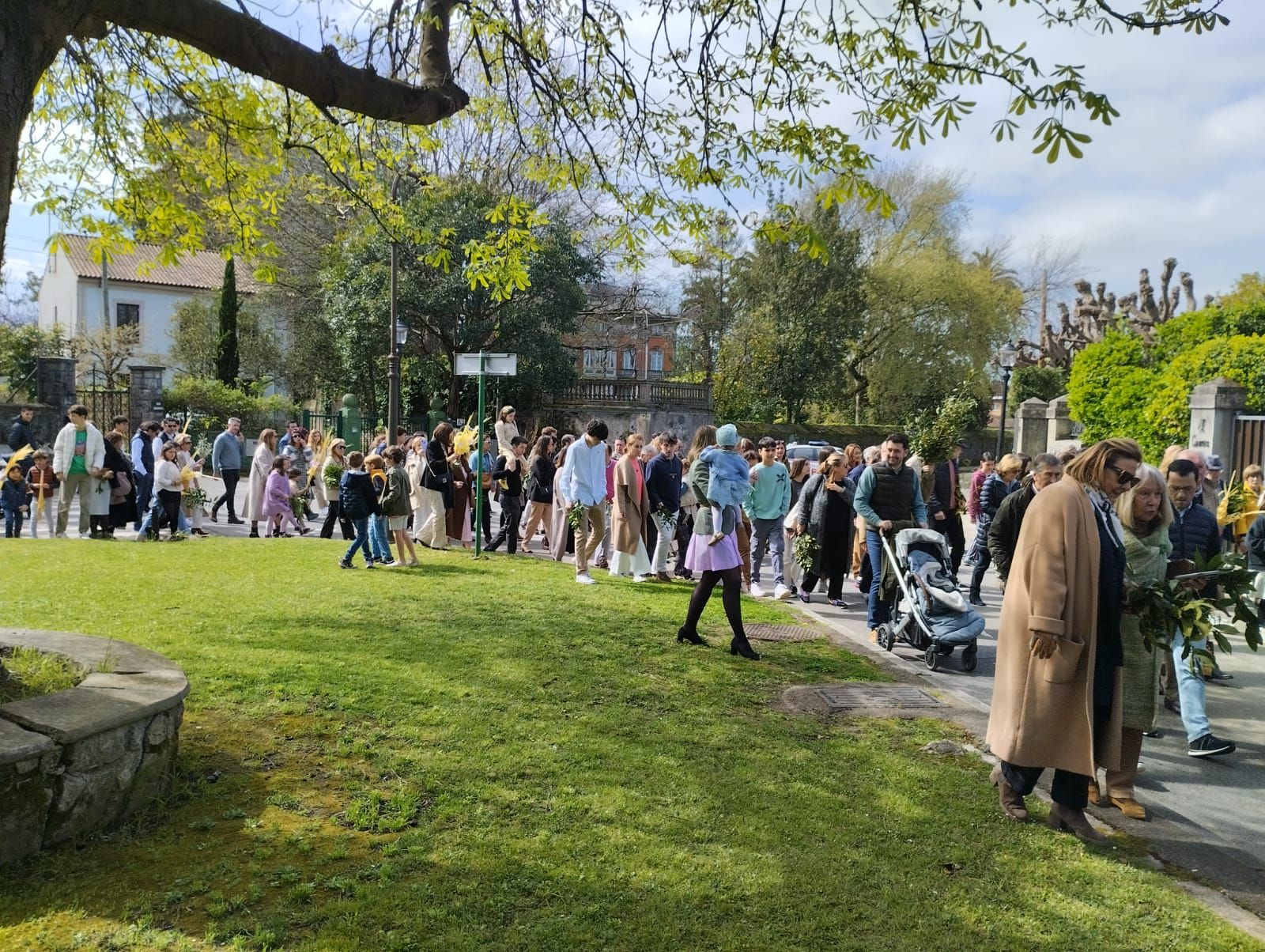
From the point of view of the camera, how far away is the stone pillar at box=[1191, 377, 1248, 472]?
15.5 meters

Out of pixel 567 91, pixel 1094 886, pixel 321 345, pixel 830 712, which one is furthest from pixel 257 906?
pixel 321 345

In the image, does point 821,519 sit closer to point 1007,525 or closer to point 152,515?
point 1007,525

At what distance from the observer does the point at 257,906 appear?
11.5 ft

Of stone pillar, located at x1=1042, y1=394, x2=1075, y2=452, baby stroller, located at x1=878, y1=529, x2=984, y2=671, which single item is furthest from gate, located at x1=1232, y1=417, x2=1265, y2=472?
baby stroller, located at x1=878, y1=529, x2=984, y2=671

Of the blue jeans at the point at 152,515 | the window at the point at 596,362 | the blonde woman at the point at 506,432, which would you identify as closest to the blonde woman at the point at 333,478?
the blue jeans at the point at 152,515

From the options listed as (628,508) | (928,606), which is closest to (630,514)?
(628,508)

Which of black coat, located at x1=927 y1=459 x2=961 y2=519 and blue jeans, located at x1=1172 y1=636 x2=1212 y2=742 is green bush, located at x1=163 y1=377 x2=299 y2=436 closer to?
black coat, located at x1=927 y1=459 x2=961 y2=519

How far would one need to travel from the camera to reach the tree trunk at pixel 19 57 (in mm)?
4129

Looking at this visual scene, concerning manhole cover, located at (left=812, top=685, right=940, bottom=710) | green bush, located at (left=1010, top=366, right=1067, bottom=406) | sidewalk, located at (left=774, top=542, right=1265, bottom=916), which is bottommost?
sidewalk, located at (left=774, top=542, right=1265, bottom=916)

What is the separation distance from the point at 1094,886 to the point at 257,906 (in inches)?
134

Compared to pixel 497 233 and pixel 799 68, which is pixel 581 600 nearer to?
pixel 497 233

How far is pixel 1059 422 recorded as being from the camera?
24.5 metres

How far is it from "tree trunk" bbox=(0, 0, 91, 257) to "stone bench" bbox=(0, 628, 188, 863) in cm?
208

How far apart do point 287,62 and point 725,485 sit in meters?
4.53
